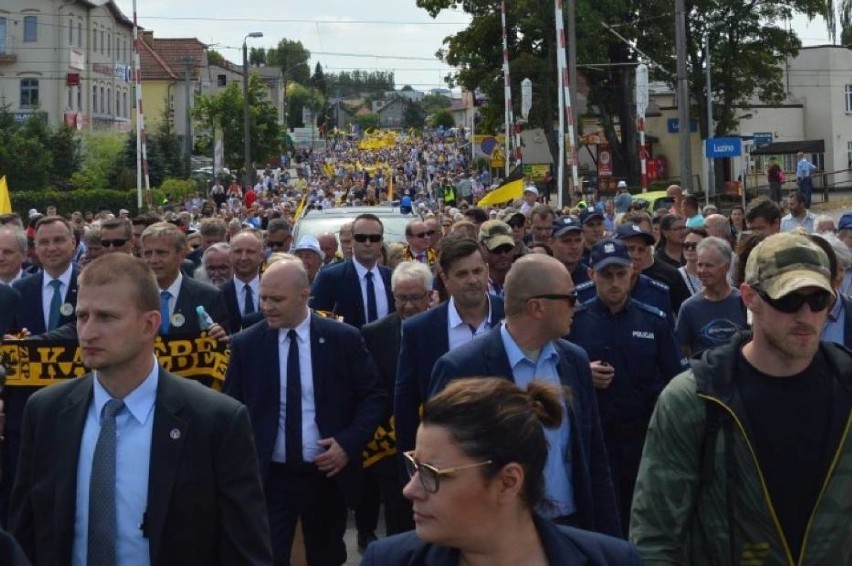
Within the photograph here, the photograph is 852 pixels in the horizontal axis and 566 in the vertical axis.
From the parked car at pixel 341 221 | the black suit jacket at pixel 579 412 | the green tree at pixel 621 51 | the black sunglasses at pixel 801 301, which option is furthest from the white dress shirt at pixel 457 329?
the green tree at pixel 621 51

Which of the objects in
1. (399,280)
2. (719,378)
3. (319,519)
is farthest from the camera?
(399,280)

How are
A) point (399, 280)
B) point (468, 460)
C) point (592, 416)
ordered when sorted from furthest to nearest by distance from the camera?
point (399, 280)
point (592, 416)
point (468, 460)

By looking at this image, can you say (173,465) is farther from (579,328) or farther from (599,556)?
(579,328)

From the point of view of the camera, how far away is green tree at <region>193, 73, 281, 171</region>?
221 ft

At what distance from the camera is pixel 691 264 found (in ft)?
34.9

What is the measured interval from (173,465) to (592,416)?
188 cm

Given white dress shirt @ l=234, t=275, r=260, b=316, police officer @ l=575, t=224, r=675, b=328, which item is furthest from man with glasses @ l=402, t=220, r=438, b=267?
police officer @ l=575, t=224, r=675, b=328

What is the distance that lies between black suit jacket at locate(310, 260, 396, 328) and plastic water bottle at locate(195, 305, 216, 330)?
10.0 feet

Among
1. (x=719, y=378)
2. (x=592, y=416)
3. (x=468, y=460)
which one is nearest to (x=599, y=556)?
(x=468, y=460)

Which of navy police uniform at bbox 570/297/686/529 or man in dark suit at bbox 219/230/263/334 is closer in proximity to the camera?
navy police uniform at bbox 570/297/686/529

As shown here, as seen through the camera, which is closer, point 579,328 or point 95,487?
point 95,487

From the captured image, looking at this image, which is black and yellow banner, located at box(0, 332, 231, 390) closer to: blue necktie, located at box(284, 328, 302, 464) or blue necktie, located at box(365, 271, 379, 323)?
blue necktie, located at box(284, 328, 302, 464)

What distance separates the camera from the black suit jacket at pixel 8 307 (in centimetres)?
802

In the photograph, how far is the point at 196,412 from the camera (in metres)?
4.42
